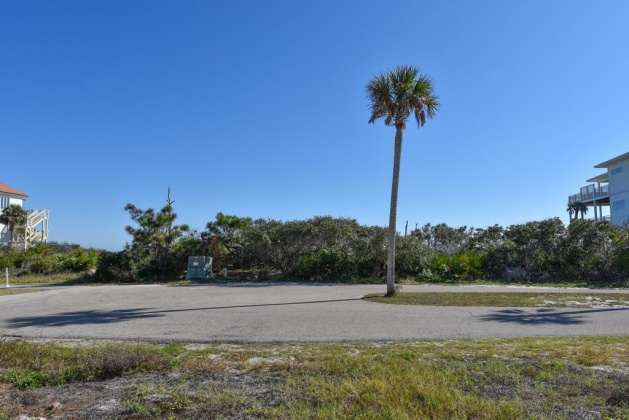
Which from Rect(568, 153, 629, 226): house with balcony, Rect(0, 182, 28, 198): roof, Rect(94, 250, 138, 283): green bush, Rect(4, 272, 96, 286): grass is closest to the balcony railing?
Rect(568, 153, 629, 226): house with balcony

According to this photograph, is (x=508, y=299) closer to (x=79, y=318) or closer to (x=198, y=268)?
(x=79, y=318)

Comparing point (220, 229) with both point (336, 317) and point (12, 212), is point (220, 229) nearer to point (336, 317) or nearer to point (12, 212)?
point (336, 317)

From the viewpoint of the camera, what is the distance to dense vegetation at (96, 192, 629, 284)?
71.2ft

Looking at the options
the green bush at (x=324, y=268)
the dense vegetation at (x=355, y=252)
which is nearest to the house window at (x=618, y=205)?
the dense vegetation at (x=355, y=252)

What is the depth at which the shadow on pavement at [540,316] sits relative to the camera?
1000 cm

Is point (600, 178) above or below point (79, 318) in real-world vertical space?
above

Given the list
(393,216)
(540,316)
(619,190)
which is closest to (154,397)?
(540,316)

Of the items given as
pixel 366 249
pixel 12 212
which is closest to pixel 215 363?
pixel 366 249

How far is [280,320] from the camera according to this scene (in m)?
10.4

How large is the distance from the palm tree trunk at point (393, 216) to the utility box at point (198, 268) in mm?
12347

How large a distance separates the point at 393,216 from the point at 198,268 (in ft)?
42.9

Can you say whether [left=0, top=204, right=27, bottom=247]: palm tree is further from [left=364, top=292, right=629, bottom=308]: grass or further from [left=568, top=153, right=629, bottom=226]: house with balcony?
[left=568, top=153, right=629, bottom=226]: house with balcony

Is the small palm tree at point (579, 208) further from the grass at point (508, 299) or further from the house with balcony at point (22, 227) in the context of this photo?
the house with balcony at point (22, 227)

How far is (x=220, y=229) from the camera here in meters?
26.2
